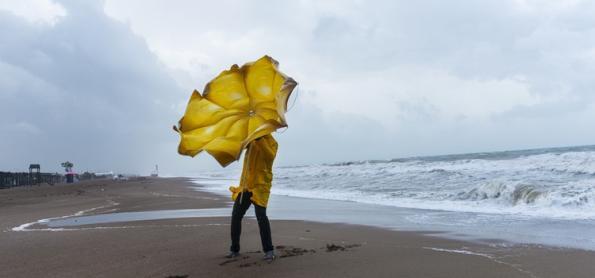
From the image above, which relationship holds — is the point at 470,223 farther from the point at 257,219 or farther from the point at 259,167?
the point at 259,167

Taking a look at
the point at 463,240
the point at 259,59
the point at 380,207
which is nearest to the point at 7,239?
the point at 259,59

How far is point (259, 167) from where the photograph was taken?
548 cm

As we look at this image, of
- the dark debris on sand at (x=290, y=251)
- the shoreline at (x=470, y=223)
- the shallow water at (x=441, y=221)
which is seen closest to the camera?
the dark debris on sand at (x=290, y=251)

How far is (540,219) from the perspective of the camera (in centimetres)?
915

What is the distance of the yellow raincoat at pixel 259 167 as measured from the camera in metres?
5.43

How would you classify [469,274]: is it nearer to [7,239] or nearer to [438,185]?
[7,239]

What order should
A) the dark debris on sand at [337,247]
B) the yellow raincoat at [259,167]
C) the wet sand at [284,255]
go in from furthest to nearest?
1. the dark debris on sand at [337,247]
2. the yellow raincoat at [259,167]
3. the wet sand at [284,255]

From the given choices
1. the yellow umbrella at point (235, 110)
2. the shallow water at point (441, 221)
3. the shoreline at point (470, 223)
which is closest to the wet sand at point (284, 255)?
the shoreline at point (470, 223)

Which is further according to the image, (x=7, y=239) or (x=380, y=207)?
(x=380, y=207)

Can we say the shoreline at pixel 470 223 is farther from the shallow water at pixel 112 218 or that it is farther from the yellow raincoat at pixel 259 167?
the yellow raincoat at pixel 259 167

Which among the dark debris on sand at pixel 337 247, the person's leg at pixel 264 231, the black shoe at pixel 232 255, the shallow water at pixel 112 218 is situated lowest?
the dark debris on sand at pixel 337 247

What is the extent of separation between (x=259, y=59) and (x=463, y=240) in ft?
12.2

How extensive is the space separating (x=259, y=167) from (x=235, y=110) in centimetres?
68

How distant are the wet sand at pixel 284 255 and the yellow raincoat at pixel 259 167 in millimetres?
748
